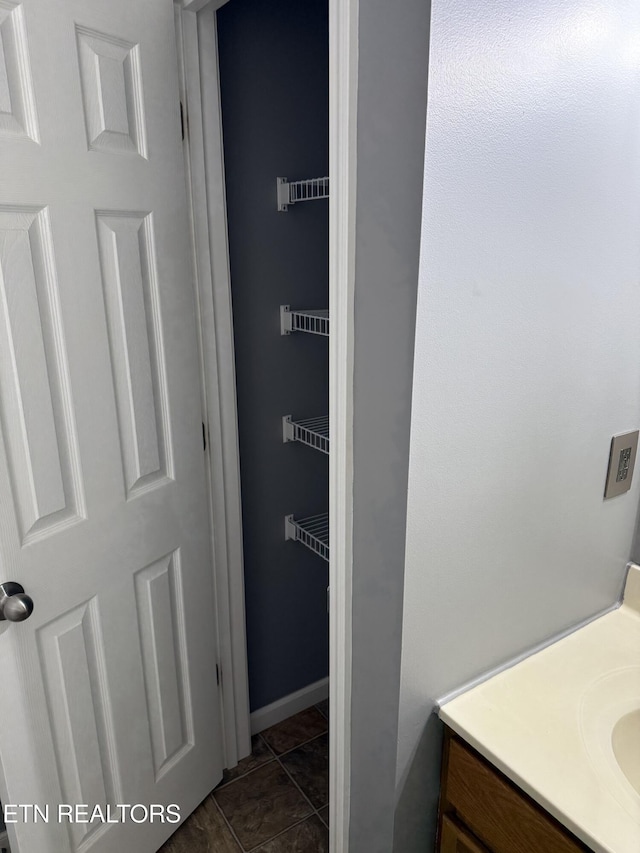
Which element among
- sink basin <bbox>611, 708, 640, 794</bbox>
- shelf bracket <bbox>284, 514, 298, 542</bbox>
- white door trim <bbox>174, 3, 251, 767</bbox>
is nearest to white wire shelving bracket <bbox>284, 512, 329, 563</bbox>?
shelf bracket <bbox>284, 514, 298, 542</bbox>

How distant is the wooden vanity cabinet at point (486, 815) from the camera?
0.92 m

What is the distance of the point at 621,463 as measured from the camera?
4.13 ft

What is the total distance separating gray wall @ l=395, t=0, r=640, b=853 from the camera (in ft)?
2.76

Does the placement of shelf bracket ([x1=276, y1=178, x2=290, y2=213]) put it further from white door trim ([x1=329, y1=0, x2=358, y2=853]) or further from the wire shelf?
white door trim ([x1=329, y1=0, x2=358, y2=853])

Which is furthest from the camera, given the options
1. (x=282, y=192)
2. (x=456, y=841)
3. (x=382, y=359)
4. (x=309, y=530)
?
(x=309, y=530)

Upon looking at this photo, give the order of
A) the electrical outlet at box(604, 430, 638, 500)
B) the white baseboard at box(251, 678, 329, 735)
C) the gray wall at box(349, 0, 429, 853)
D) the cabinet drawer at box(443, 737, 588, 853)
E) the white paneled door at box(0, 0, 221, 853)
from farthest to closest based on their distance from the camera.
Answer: the white baseboard at box(251, 678, 329, 735) → the electrical outlet at box(604, 430, 638, 500) → the white paneled door at box(0, 0, 221, 853) → the cabinet drawer at box(443, 737, 588, 853) → the gray wall at box(349, 0, 429, 853)

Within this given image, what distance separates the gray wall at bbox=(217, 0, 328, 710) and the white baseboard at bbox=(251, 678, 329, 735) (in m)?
0.03

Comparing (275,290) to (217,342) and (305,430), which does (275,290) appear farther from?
(305,430)

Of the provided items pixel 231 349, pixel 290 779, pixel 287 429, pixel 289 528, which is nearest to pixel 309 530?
pixel 289 528

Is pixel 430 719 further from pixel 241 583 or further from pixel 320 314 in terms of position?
pixel 320 314

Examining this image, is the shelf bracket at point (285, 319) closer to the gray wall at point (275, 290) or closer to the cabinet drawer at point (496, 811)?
the gray wall at point (275, 290)

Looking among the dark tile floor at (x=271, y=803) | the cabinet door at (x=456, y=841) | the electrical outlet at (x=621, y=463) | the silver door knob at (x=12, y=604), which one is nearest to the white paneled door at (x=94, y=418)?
the silver door knob at (x=12, y=604)

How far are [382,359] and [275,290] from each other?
37.9 inches

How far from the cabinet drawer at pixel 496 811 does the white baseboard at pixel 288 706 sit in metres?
1.10
